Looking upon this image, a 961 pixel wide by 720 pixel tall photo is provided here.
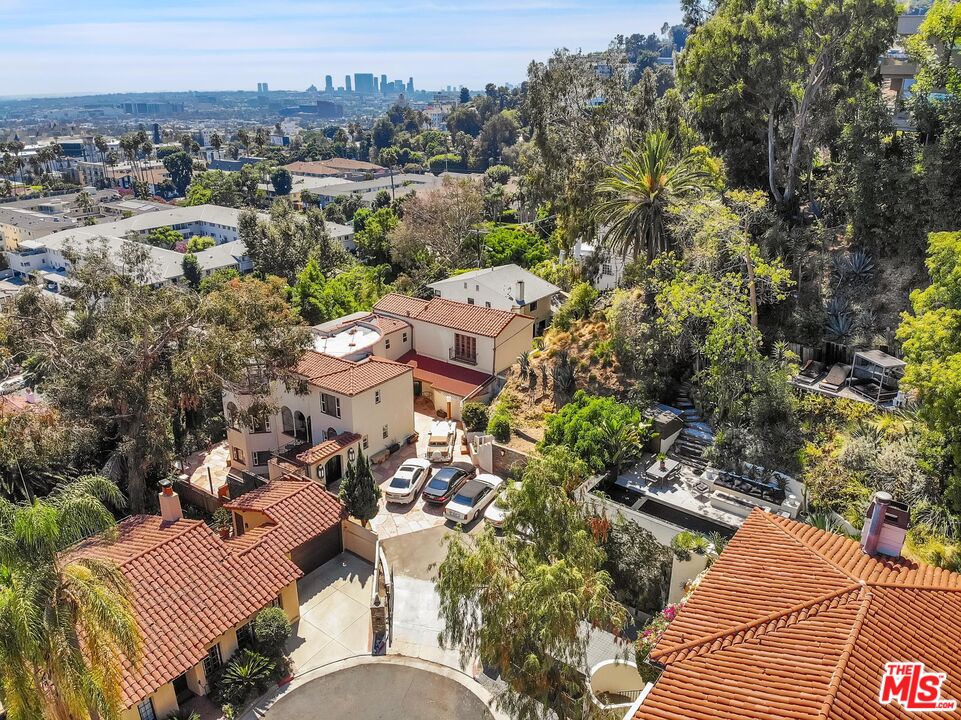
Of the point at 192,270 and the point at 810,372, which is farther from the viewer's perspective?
the point at 192,270

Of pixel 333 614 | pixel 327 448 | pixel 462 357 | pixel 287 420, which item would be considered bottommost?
pixel 333 614

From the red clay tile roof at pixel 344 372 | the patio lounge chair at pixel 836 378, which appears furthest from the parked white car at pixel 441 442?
the patio lounge chair at pixel 836 378

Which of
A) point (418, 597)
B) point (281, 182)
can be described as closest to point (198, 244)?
point (281, 182)

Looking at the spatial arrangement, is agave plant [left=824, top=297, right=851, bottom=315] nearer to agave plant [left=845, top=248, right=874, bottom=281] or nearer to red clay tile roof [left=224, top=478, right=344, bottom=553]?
agave plant [left=845, top=248, right=874, bottom=281]

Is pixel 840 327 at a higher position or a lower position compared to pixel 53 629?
higher

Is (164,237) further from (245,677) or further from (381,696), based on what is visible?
(381,696)

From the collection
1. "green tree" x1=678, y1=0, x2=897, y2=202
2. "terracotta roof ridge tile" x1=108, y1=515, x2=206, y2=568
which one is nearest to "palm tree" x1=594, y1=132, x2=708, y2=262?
"green tree" x1=678, y1=0, x2=897, y2=202

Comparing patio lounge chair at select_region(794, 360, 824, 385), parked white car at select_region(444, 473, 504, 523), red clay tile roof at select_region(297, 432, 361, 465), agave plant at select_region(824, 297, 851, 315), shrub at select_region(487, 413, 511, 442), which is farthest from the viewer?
shrub at select_region(487, 413, 511, 442)

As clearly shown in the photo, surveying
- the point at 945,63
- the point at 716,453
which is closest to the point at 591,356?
the point at 716,453
